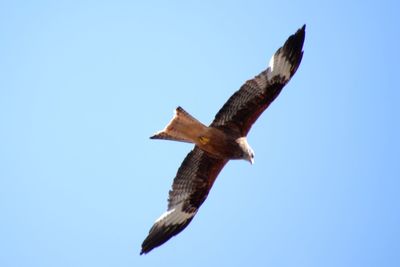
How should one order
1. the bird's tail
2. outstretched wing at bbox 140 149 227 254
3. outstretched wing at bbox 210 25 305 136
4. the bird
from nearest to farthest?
the bird's tail → the bird → outstretched wing at bbox 210 25 305 136 → outstretched wing at bbox 140 149 227 254

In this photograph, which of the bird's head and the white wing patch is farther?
the white wing patch

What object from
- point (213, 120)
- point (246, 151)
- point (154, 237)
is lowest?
point (154, 237)

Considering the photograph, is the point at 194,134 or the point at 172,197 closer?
the point at 194,134

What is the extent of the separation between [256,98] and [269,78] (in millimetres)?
360

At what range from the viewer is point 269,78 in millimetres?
9883

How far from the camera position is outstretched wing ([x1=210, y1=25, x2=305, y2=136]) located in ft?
32.3

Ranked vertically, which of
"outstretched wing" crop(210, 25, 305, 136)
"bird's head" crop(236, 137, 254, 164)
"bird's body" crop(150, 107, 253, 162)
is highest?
"outstretched wing" crop(210, 25, 305, 136)

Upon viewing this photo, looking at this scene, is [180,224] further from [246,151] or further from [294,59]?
[294,59]

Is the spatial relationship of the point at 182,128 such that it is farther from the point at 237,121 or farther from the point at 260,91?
the point at 260,91

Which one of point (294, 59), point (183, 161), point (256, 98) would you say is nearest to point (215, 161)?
point (183, 161)

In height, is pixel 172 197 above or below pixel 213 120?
below

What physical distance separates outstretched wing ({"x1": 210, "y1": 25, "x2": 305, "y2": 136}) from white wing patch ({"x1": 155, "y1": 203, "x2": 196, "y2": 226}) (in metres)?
1.50

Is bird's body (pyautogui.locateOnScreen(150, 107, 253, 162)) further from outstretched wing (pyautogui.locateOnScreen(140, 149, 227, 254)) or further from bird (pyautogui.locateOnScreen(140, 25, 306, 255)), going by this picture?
outstretched wing (pyautogui.locateOnScreen(140, 149, 227, 254))

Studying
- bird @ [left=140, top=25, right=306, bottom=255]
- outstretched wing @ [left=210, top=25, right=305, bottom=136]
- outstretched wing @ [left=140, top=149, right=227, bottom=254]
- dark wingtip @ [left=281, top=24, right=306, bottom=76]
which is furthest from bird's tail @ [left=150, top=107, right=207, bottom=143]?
dark wingtip @ [left=281, top=24, right=306, bottom=76]
